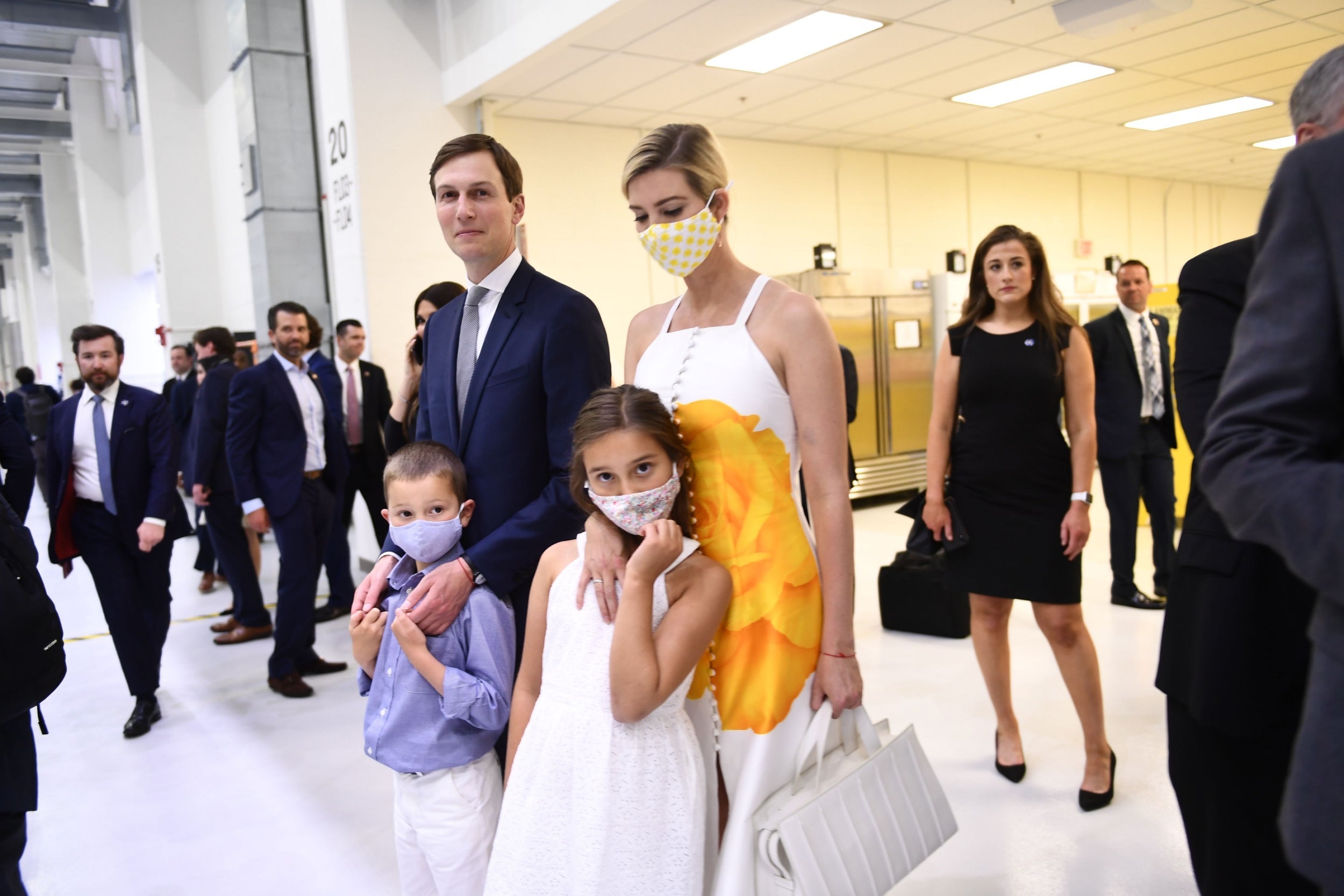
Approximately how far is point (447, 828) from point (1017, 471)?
6.08 feet

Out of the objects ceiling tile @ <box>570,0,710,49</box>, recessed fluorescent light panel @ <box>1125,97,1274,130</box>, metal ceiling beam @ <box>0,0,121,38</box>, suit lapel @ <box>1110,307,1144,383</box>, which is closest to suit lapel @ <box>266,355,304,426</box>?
ceiling tile @ <box>570,0,710,49</box>

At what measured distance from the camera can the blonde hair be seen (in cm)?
146

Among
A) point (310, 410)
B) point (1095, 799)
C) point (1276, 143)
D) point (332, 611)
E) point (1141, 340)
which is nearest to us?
point (1095, 799)

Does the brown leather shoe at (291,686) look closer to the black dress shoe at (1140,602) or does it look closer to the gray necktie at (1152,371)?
the black dress shoe at (1140,602)

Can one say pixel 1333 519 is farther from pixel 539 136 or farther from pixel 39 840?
pixel 539 136

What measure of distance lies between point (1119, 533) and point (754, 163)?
4566 mm

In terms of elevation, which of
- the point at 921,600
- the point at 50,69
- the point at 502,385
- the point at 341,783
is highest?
the point at 50,69

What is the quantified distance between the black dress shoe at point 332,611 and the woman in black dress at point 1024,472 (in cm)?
373

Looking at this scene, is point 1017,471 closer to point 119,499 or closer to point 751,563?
point 751,563

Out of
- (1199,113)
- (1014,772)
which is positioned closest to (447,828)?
(1014,772)

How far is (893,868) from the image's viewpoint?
1.44 metres

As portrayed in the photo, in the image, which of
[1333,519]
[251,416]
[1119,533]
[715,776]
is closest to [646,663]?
[715,776]

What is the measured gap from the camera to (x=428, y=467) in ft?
5.64

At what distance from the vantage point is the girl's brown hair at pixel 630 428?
140cm
